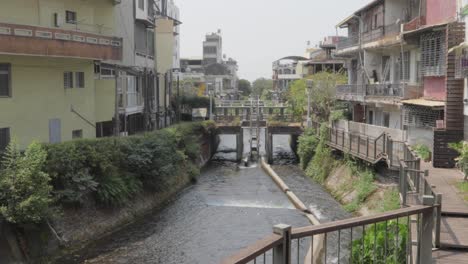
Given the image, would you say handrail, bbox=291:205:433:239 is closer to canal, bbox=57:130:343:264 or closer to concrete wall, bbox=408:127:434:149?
canal, bbox=57:130:343:264

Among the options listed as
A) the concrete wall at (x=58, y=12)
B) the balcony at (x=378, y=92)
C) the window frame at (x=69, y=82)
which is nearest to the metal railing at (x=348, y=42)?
the balcony at (x=378, y=92)

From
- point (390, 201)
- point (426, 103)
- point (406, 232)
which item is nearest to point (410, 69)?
point (426, 103)

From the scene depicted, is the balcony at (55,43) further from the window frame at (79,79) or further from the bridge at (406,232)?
the bridge at (406,232)

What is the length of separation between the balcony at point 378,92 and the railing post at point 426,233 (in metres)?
20.3

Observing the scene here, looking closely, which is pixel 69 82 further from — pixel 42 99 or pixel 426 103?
pixel 426 103

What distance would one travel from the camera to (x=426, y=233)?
6699 mm

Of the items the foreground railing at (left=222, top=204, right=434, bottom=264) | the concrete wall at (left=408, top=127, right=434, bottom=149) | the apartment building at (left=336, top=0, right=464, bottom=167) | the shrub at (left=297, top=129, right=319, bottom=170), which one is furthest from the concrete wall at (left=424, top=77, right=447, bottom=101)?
the shrub at (left=297, top=129, right=319, bottom=170)

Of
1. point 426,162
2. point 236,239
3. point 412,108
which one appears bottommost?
point 236,239

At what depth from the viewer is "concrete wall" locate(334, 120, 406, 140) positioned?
24.8 metres

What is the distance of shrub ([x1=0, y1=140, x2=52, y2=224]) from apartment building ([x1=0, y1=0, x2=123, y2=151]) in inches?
207

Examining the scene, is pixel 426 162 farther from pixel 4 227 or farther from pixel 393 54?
pixel 4 227

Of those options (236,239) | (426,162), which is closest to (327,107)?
(426,162)

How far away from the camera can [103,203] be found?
834 inches

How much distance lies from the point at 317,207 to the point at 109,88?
14.1 m
